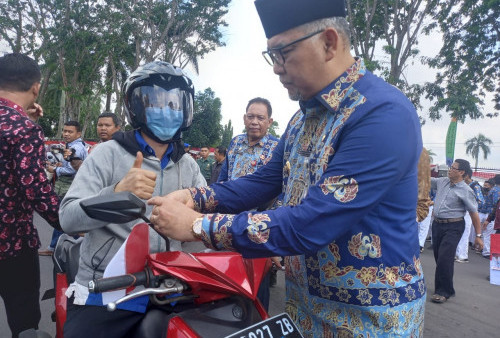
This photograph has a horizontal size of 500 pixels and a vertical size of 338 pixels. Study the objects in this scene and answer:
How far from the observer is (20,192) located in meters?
2.48

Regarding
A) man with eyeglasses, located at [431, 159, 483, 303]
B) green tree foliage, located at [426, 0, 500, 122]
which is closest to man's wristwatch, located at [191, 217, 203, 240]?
man with eyeglasses, located at [431, 159, 483, 303]

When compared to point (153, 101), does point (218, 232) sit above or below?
below

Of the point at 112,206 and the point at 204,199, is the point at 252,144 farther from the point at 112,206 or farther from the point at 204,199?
the point at 112,206

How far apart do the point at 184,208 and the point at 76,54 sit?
1969 cm

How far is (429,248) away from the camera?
1010 cm

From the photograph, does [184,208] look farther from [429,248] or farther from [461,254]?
[429,248]

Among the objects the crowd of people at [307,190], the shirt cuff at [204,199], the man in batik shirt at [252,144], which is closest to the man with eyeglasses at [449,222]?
the man in batik shirt at [252,144]

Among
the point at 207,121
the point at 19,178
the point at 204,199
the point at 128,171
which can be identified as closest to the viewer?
the point at 204,199

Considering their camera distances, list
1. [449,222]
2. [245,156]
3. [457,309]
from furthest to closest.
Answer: [449,222], [457,309], [245,156]

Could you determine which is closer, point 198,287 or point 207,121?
point 198,287

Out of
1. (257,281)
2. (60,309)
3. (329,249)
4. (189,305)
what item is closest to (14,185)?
(60,309)

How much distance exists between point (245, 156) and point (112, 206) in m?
3.70

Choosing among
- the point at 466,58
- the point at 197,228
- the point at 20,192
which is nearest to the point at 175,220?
the point at 197,228

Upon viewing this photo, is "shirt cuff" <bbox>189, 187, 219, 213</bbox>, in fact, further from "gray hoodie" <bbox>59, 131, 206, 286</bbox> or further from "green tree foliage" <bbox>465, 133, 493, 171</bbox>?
"green tree foliage" <bbox>465, 133, 493, 171</bbox>
